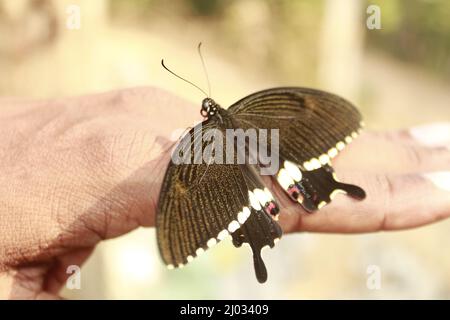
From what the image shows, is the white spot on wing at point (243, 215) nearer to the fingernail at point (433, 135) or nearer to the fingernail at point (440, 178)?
the fingernail at point (440, 178)

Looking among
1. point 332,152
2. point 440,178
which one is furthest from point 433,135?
point 332,152

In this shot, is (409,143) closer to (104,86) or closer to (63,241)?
(63,241)

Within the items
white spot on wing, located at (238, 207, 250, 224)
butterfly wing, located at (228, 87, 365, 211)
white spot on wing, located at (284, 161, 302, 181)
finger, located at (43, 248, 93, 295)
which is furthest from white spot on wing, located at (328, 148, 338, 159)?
finger, located at (43, 248, 93, 295)

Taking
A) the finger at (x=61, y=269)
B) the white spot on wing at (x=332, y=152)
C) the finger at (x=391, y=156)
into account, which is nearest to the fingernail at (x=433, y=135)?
the finger at (x=391, y=156)

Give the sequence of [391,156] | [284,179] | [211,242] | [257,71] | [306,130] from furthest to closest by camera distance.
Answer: [257,71]
[391,156]
[306,130]
[284,179]
[211,242]

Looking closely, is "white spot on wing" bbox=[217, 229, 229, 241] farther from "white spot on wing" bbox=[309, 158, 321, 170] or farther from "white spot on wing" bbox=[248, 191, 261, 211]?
"white spot on wing" bbox=[309, 158, 321, 170]

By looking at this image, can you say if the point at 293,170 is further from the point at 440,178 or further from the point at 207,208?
the point at 440,178

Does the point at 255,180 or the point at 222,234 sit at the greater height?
the point at 255,180
